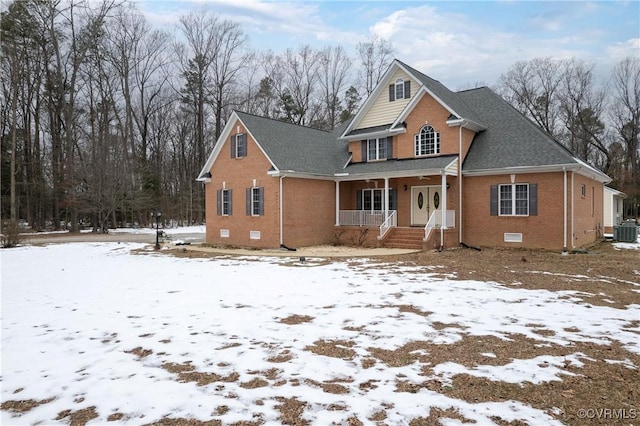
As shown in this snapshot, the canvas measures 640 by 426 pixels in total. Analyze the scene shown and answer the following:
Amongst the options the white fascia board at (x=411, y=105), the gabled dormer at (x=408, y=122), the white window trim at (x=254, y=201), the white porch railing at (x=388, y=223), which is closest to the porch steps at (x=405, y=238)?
the white porch railing at (x=388, y=223)

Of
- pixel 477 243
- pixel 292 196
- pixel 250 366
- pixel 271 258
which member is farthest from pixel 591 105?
pixel 250 366

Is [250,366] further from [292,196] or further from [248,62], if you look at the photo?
[248,62]

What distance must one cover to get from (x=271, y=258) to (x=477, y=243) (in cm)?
908

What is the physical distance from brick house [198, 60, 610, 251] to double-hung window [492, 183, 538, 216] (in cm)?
4

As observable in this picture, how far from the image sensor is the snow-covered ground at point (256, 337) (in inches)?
151

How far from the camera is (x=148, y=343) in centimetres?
565

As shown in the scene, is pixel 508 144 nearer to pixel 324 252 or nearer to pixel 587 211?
pixel 587 211

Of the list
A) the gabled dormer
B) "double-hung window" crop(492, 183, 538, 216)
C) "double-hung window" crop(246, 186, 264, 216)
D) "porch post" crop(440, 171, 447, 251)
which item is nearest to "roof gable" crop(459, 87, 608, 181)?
the gabled dormer

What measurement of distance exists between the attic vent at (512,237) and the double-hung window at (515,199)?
84cm

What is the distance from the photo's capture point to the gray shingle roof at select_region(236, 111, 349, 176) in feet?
63.4

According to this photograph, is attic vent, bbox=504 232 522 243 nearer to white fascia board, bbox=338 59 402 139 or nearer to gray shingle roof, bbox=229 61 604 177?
gray shingle roof, bbox=229 61 604 177

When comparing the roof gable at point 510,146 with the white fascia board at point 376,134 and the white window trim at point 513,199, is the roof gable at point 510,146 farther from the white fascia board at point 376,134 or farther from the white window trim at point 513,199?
the white fascia board at point 376,134

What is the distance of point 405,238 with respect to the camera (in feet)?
59.0

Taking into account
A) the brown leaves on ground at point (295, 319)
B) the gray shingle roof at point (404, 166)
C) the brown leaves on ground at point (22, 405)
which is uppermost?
the gray shingle roof at point (404, 166)
